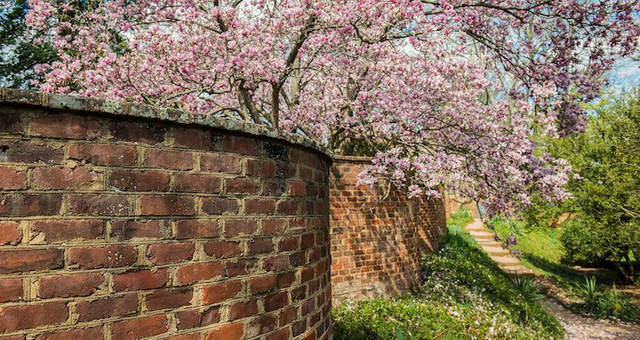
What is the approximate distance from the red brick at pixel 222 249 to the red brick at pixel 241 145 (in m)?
0.44

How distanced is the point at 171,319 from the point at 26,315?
20.7 inches

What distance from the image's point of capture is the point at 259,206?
221 cm

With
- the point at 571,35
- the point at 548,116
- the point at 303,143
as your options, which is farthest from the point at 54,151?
the point at 571,35

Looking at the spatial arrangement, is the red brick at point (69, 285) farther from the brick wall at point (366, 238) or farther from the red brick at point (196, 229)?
the brick wall at point (366, 238)

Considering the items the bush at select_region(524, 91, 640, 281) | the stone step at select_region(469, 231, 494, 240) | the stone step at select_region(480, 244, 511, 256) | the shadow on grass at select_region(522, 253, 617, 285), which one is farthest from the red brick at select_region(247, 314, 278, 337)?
the stone step at select_region(469, 231, 494, 240)

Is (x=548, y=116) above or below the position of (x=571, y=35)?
below

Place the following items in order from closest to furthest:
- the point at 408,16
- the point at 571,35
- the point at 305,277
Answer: the point at 305,277 → the point at 408,16 → the point at 571,35

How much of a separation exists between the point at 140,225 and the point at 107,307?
0.34 metres

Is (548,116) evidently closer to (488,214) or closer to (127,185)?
(488,214)

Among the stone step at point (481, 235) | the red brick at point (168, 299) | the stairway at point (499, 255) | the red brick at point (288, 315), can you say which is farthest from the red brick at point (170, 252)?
the stone step at point (481, 235)

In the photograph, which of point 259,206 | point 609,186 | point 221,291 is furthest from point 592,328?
point 221,291

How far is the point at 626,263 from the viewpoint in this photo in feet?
56.3

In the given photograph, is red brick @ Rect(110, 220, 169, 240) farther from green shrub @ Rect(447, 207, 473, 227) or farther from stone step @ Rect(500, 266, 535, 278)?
green shrub @ Rect(447, 207, 473, 227)

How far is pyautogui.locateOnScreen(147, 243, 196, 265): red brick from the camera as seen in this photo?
1833mm
